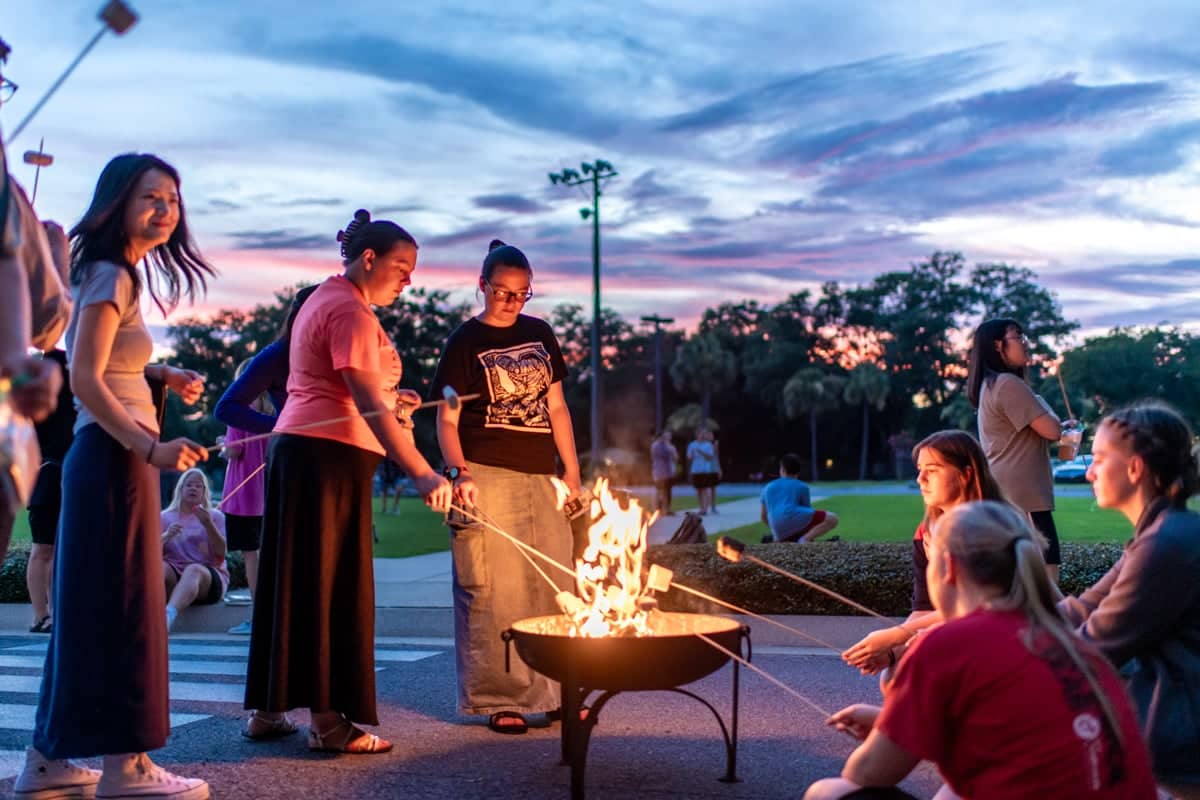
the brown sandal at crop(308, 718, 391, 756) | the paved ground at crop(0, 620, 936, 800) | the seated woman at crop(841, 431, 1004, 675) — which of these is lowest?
the paved ground at crop(0, 620, 936, 800)

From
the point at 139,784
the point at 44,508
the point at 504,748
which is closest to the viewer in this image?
the point at 139,784

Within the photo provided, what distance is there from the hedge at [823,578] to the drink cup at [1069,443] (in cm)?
185

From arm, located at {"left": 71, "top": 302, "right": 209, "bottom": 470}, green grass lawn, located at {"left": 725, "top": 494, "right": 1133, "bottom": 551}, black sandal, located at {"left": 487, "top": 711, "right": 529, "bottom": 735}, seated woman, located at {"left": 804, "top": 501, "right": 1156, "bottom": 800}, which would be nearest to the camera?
seated woman, located at {"left": 804, "top": 501, "right": 1156, "bottom": 800}

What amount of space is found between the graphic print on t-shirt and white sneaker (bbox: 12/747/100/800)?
2372 millimetres

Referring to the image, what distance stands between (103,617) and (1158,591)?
124 inches

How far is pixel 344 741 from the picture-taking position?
516 centimetres

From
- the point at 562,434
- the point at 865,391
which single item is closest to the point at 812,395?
the point at 865,391

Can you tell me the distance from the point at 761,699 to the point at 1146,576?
11.0ft

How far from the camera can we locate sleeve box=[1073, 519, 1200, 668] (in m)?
3.27

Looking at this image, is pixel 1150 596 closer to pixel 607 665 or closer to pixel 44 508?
pixel 607 665

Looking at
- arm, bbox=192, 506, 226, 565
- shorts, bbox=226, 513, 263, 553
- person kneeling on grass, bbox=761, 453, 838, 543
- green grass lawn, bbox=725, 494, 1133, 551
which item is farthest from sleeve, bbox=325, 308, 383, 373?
green grass lawn, bbox=725, 494, 1133, 551

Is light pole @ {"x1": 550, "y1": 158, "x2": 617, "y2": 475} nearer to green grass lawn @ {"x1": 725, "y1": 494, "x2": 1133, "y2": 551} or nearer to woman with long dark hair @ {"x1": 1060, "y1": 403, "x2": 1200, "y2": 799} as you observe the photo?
green grass lawn @ {"x1": 725, "y1": 494, "x2": 1133, "y2": 551}

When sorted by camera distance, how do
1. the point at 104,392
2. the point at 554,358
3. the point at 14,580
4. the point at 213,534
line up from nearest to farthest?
the point at 104,392, the point at 554,358, the point at 213,534, the point at 14,580

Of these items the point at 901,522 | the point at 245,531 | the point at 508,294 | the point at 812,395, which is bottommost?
the point at 901,522
